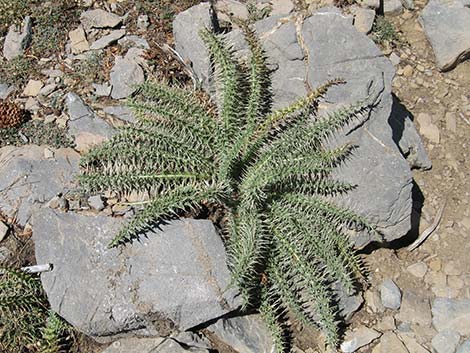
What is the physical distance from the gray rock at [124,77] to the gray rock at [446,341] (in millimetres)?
2784

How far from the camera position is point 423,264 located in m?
4.62

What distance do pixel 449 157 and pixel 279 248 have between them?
182 cm

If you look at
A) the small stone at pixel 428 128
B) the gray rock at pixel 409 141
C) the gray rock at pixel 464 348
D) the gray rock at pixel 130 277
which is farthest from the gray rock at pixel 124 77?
the gray rock at pixel 464 348

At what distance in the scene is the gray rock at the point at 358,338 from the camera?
427cm

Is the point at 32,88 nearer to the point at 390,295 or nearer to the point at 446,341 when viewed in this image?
the point at 390,295

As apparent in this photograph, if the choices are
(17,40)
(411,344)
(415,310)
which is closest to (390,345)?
(411,344)

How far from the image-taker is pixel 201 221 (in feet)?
13.4

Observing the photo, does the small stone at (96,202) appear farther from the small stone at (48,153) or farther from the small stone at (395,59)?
the small stone at (395,59)

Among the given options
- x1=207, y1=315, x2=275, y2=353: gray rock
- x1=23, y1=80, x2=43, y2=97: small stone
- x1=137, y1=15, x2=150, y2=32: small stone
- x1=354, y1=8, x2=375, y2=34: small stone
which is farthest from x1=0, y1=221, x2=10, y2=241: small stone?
x1=354, y1=8, x2=375, y2=34: small stone

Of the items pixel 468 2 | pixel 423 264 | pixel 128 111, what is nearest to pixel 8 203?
pixel 128 111

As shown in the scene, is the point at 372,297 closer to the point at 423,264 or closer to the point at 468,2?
the point at 423,264

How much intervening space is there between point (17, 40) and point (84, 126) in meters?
1.07

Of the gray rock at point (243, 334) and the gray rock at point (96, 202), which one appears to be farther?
the gray rock at point (96, 202)

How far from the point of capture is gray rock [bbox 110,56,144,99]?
4.82 metres
